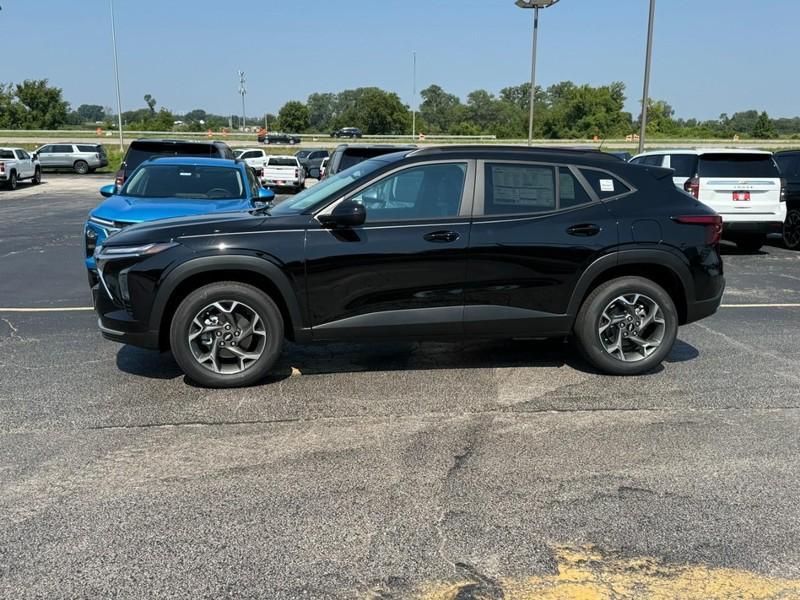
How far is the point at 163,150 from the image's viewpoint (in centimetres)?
1301

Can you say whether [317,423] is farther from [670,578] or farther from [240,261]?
[670,578]

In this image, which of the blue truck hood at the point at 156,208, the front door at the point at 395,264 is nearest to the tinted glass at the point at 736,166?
the blue truck hood at the point at 156,208

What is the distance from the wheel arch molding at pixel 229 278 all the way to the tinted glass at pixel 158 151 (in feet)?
26.9

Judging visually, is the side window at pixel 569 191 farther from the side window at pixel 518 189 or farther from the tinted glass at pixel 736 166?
the tinted glass at pixel 736 166

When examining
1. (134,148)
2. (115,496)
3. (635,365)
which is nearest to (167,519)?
(115,496)

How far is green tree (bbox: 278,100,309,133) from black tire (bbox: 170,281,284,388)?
9652cm

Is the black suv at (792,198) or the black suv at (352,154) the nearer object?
the black suv at (352,154)

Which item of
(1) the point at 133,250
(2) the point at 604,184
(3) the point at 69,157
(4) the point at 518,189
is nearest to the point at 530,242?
(4) the point at 518,189

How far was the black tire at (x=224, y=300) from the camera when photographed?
5.24 metres

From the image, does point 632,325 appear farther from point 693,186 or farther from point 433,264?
point 693,186

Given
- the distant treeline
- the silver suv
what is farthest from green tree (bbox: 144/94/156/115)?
the silver suv

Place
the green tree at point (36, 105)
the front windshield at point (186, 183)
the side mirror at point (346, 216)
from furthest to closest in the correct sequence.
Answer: the green tree at point (36, 105) < the front windshield at point (186, 183) < the side mirror at point (346, 216)

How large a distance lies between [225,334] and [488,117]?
126 m

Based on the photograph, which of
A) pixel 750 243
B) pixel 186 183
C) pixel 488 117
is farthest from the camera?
pixel 488 117
